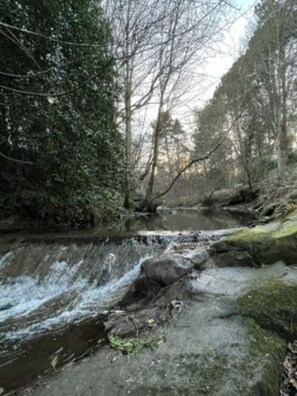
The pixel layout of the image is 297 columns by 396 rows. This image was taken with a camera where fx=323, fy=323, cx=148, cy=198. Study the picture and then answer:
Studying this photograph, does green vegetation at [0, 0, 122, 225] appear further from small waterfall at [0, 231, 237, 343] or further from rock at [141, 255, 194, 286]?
rock at [141, 255, 194, 286]

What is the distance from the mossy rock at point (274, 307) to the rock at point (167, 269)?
0.85m

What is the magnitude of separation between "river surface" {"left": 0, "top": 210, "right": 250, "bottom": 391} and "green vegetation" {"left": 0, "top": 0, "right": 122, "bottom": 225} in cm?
189

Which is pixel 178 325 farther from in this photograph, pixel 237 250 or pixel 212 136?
pixel 212 136

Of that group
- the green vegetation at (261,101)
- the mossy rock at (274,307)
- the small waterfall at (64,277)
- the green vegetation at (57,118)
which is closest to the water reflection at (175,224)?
the green vegetation at (57,118)

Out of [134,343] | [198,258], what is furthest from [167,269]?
[134,343]

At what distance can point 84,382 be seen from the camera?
2082mm

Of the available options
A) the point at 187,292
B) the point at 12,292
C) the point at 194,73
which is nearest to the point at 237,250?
the point at 187,292

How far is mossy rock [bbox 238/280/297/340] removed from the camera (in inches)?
94.4

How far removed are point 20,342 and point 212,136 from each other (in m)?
16.9

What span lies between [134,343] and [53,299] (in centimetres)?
247

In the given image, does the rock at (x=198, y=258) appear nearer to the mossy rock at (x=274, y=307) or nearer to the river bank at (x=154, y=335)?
the river bank at (x=154, y=335)

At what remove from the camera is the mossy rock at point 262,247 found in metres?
3.55

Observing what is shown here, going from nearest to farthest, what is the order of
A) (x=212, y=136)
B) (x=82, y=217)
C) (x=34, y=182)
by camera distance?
(x=34, y=182), (x=82, y=217), (x=212, y=136)

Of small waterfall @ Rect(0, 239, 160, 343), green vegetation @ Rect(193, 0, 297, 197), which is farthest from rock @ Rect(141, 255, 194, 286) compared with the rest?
green vegetation @ Rect(193, 0, 297, 197)
